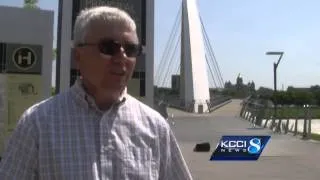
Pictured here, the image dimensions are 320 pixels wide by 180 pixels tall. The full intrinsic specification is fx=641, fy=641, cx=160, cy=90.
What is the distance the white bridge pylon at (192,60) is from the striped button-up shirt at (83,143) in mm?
53164

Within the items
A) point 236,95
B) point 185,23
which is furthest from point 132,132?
point 236,95

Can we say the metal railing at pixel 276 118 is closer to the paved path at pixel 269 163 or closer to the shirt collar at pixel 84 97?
the paved path at pixel 269 163

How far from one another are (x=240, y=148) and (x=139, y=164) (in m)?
15.0

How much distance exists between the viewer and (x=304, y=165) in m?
14.8

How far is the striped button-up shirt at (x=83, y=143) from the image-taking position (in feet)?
8.34

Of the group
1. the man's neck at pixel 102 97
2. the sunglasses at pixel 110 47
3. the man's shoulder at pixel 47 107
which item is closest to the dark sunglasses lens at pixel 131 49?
the sunglasses at pixel 110 47

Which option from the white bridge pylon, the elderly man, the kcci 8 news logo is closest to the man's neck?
the elderly man

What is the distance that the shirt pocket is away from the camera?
2613 millimetres

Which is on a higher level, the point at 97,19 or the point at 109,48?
the point at 97,19

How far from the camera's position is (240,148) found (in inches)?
687

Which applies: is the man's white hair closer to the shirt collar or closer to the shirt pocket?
the shirt collar

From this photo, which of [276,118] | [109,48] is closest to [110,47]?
[109,48]

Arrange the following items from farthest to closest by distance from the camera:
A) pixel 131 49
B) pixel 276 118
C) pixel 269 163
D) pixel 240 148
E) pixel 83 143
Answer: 1. pixel 276 118
2. pixel 240 148
3. pixel 269 163
4. pixel 131 49
5. pixel 83 143

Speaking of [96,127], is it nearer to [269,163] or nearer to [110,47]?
[110,47]
